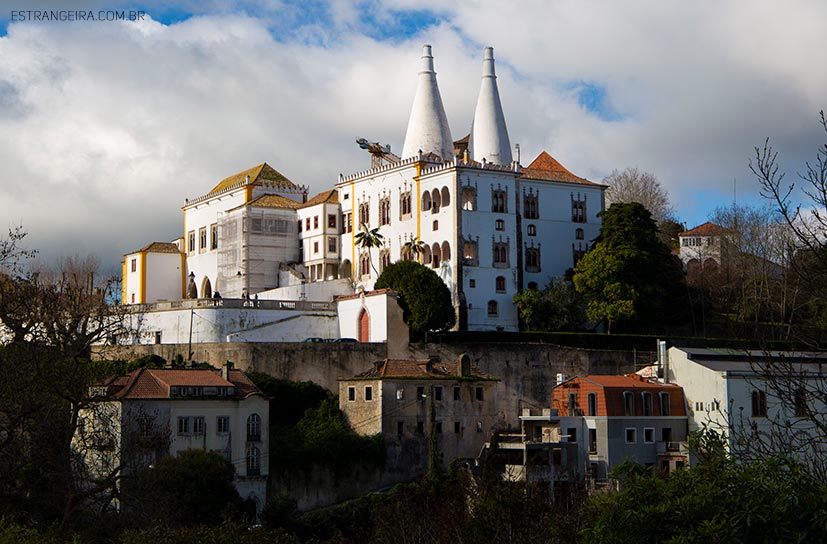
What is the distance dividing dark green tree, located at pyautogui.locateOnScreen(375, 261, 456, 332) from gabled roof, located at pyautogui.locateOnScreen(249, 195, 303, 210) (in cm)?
1533

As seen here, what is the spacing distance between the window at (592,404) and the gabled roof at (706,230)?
2779cm

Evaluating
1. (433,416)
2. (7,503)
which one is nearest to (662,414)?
(433,416)

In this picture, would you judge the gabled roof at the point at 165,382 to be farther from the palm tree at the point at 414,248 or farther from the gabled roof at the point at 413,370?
the palm tree at the point at 414,248

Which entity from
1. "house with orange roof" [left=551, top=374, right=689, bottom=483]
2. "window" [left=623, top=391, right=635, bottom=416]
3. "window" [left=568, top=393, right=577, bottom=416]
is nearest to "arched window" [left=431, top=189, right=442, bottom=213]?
"house with orange roof" [left=551, top=374, right=689, bottom=483]

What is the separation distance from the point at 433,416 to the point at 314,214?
958 inches

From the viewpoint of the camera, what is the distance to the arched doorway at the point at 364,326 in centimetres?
6506

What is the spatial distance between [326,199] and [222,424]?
2847 cm

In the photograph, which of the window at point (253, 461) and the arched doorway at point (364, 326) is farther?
the arched doorway at point (364, 326)

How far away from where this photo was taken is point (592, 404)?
56.7 meters

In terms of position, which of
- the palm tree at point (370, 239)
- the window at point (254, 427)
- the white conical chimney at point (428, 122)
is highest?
the white conical chimney at point (428, 122)

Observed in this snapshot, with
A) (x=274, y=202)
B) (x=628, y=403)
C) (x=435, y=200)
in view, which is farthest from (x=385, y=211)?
(x=628, y=403)

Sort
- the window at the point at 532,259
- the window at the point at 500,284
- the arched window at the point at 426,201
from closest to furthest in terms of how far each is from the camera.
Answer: the window at the point at 500,284
the arched window at the point at 426,201
the window at the point at 532,259

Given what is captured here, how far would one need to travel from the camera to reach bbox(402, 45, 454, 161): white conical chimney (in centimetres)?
7656

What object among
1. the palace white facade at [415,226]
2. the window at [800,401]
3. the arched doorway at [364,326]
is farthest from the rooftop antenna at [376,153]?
the window at [800,401]
